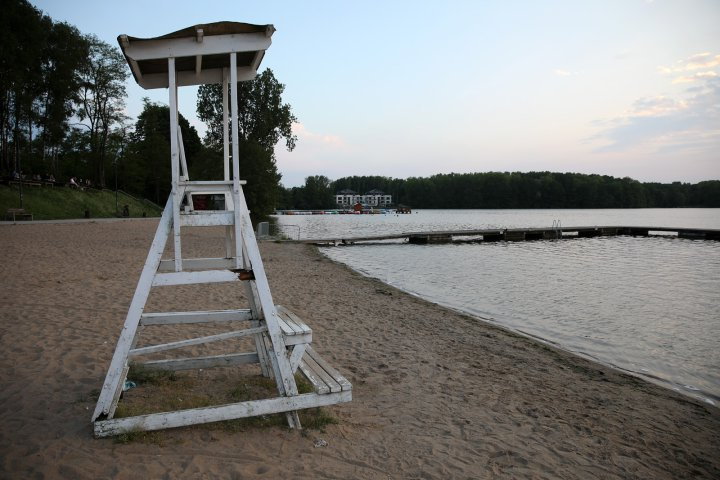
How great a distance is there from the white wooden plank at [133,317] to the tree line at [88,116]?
115ft

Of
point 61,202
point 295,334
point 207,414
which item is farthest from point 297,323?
point 61,202

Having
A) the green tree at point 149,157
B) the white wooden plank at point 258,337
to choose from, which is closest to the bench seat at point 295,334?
the white wooden plank at point 258,337

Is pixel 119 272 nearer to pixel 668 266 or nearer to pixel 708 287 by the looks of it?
pixel 708 287

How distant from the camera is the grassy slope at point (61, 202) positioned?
33188 millimetres

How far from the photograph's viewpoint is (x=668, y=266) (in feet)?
76.4

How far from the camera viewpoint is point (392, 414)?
15.7 ft

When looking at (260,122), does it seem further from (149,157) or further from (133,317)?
(133,317)

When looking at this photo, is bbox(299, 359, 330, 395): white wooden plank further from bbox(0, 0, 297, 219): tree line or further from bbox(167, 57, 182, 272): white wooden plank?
bbox(0, 0, 297, 219): tree line

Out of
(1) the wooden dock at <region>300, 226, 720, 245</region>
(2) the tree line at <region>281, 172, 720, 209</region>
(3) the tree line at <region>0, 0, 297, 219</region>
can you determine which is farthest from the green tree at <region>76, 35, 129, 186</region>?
(2) the tree line at <region>281, 172, 720, 209</region>

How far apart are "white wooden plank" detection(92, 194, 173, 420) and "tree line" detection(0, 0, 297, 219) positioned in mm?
35127

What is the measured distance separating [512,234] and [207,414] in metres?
41.6

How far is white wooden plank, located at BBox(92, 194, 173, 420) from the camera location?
360 cm

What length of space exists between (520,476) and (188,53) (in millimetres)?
4384

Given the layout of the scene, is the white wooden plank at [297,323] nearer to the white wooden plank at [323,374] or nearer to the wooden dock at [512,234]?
the white wooden plank at [323,374]
